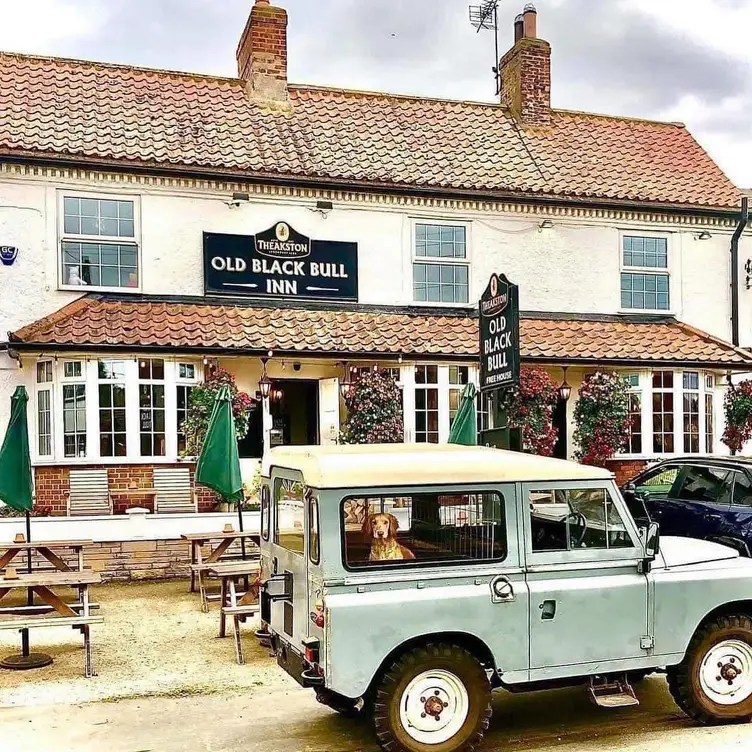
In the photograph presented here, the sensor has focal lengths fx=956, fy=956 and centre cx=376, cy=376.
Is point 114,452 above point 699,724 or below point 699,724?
above

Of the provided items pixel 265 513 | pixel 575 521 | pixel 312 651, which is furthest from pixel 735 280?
pixel 312 651

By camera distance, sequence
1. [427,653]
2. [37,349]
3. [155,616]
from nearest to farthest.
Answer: [427,653]
[155,616]
[37,349]

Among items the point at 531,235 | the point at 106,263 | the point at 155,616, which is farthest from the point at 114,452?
the point at 531,235

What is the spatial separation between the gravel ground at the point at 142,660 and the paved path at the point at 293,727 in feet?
1.14

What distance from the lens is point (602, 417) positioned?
630 inches

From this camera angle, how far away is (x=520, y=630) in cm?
617

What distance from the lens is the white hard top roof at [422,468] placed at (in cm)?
603

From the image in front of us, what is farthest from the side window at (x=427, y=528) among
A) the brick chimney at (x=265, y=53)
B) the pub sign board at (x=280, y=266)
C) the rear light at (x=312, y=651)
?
the brick chimney at (x=265, y=53)

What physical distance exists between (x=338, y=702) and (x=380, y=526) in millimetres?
1291

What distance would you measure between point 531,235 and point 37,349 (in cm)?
871

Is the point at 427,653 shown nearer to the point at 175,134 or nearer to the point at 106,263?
the point at 106,263

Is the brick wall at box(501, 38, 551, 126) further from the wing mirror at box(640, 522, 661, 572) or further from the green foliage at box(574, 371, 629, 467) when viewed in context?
the wing mirror at box(640, 522, 661, 572)

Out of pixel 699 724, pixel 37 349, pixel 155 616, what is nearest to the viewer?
pixel 699 724

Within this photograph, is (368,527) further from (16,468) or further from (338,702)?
(16,468)
